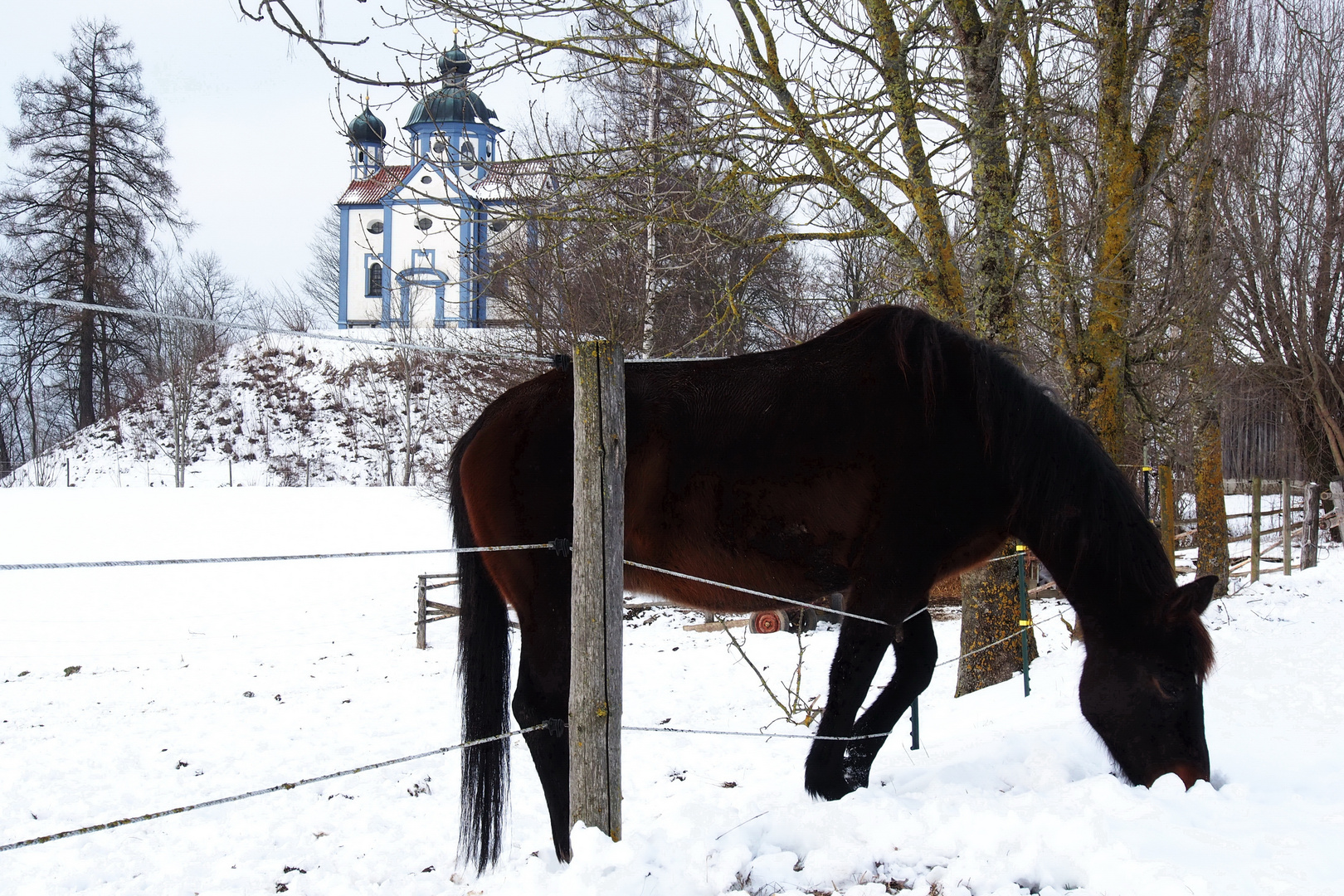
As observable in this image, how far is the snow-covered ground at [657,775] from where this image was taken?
253cm

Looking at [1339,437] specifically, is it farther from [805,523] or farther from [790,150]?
[805,523]

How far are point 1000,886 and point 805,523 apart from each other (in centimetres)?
136

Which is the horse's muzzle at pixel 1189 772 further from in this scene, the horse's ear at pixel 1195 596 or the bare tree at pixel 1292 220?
the bare tree at pixel 1292 220

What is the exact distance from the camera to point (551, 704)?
3092 mm

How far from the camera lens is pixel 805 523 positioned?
3.25 meters

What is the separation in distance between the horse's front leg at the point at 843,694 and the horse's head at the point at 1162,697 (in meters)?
0.90

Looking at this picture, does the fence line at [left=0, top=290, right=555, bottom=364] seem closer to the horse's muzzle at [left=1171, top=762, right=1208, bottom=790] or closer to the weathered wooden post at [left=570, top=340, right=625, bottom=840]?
the weathered wooden post at [left=570, top=340, right=625, bottom=840]

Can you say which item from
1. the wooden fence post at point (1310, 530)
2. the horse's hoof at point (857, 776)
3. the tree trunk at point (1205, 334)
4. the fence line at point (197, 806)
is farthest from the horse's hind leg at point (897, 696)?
the wooden fence post at point (1310, 530)

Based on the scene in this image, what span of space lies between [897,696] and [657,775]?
217cm

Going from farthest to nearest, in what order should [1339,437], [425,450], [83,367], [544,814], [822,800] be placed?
[425,450] < [83,367] < [1339,437] < [544,814] < [822,800]

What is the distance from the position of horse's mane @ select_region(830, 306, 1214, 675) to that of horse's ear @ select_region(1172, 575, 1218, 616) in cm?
9

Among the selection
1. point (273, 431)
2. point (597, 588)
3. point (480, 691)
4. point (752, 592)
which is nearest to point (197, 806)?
point (597, 588)

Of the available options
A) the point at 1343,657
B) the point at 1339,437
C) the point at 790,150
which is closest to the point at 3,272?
the point at 790,150

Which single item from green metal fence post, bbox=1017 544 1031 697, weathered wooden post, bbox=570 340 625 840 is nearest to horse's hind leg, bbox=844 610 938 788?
weathered wooden post, bbox=570 340 625 840
